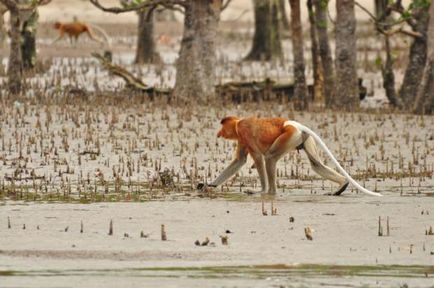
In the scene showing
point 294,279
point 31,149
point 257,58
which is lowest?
point 294,279

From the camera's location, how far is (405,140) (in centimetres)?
2128

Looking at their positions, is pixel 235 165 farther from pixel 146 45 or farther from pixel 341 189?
pixel 146 45

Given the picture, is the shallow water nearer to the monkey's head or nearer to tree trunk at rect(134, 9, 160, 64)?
the monkey's head

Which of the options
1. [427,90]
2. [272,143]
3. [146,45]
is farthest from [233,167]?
[146,45]

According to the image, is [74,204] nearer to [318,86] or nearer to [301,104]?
[301,104]

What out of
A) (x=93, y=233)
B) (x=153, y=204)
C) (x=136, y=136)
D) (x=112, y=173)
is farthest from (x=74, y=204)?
(x=136, y=136)

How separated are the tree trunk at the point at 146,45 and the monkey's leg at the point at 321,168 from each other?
2072 centimetres

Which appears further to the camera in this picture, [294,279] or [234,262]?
[234,262]

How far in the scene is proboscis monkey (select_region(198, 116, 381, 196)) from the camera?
50.0 feet

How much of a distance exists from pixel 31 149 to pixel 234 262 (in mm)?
8828

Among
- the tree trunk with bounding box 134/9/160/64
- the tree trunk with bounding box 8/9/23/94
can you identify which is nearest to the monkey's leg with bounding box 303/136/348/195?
the tree trunk with bounding box 8/9/23/94

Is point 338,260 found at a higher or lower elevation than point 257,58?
lower

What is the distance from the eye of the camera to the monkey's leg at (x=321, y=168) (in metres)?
15.4

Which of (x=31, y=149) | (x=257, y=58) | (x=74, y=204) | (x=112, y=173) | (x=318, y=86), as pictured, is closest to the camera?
(x=74, y=204)
